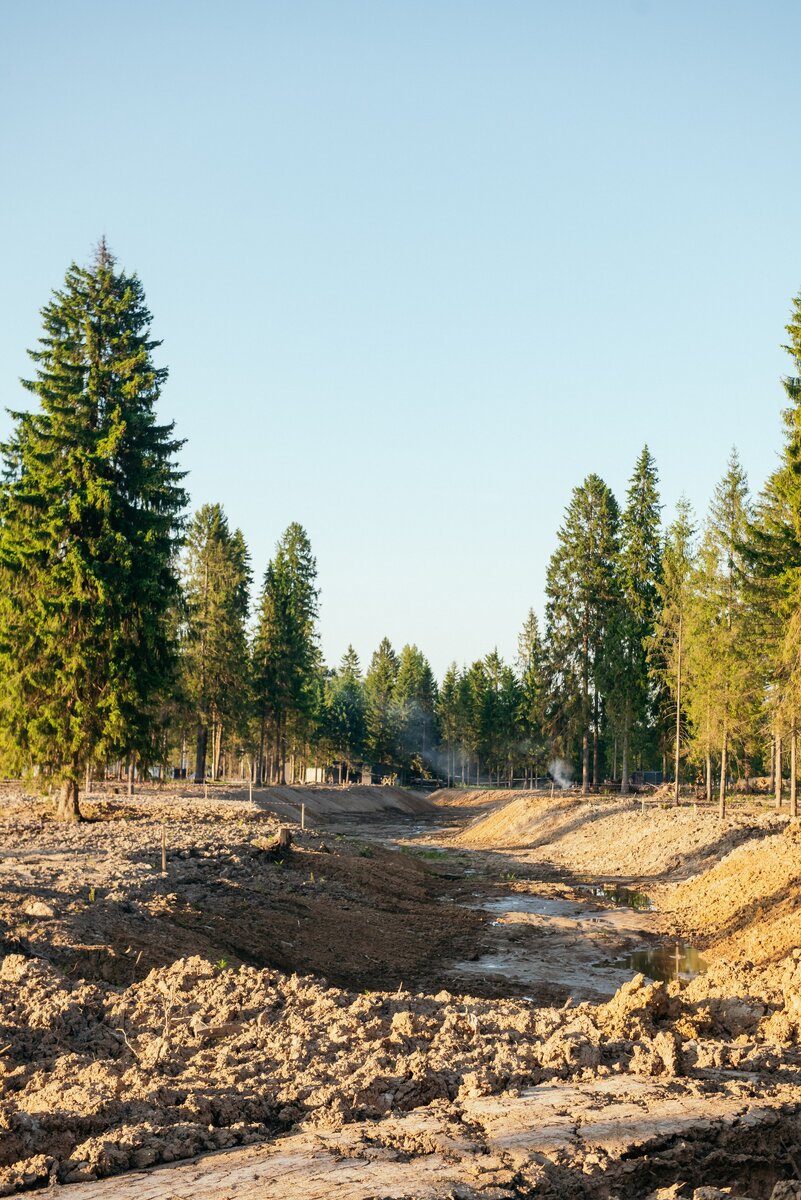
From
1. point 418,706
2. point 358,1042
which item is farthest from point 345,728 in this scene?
point 358,1042

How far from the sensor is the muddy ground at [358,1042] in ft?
22.3

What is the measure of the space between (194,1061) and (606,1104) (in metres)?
3.67

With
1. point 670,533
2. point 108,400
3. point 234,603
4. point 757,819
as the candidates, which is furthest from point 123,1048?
point 234,603

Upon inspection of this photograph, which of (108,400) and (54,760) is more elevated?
(108,400)

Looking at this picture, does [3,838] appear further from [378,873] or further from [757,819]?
[757,819]

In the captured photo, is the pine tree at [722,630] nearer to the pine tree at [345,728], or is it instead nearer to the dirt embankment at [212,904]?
the dirt embankment at [212,904]

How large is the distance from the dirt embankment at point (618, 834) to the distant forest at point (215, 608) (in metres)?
2.61

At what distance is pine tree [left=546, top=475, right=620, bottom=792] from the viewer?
56.3m

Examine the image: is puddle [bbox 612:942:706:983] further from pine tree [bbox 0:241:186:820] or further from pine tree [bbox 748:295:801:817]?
pine tree [bbox 0:241:186:820]

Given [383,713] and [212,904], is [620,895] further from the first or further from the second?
[383,713]

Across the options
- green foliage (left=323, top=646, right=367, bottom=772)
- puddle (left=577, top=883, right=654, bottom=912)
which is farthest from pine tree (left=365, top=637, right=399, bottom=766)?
puddle (left=577, top=883, right=654, bottom=912)

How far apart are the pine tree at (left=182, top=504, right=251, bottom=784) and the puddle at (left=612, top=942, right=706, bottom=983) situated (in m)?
29.9

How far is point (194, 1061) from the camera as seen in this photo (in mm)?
8758

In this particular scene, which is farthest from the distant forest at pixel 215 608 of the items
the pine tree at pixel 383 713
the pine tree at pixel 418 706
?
the pine tree at pixel 418 706
